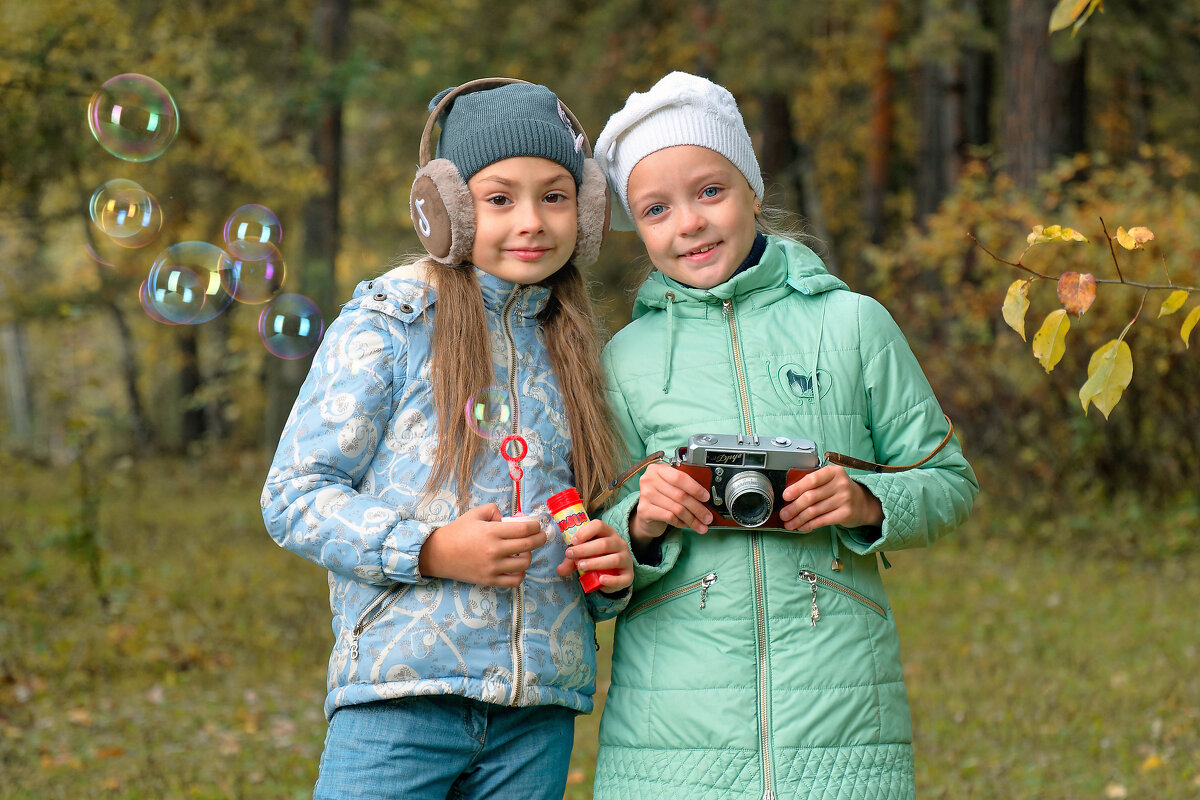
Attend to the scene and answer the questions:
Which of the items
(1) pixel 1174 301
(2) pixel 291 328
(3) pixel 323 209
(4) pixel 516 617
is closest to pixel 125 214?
(2) pixel 291 328

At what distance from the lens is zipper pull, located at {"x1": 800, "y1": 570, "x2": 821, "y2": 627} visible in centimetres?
219

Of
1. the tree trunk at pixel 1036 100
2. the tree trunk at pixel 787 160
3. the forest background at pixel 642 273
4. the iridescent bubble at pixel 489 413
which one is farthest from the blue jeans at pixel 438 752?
the tree trunk at pixel 787 160

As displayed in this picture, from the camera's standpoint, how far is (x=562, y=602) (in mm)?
2248

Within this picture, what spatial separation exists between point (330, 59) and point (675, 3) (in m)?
4.59

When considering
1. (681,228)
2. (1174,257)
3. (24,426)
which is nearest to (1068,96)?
(1174,257)

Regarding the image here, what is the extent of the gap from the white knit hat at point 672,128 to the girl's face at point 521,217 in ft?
0.54

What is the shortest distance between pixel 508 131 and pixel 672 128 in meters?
0.32

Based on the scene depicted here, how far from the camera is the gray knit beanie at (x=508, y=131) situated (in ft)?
7.43

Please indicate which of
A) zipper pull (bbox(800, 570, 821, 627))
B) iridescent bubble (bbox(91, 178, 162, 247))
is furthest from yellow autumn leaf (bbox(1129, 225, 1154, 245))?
iridescent bubble (bbox(91, 178, 162, 247))

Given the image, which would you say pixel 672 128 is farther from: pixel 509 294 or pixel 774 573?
pixel 774 573

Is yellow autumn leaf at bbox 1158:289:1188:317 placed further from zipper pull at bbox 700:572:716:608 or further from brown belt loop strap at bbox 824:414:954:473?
zipper pull at bbox 700:572:716:608

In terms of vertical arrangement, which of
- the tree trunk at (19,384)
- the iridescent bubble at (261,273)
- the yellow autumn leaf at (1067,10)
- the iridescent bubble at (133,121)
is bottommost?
the iridescent bubble at (261,273)

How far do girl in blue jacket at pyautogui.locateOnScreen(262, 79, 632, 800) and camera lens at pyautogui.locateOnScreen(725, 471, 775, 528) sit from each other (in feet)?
0.69

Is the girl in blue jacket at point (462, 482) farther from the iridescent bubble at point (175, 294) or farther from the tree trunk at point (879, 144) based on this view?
the tree trunk at point (879, 144)
